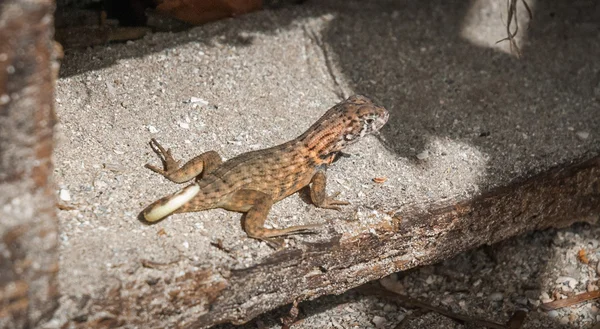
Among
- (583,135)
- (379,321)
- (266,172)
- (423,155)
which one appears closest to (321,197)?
(266,172)

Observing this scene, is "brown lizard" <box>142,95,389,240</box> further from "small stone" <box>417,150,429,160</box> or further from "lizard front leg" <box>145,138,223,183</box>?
"small stone" <box>417,150,429,160</box>

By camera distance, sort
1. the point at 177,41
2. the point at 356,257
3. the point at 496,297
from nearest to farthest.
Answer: the point at 356,257, the point at 496,297, the point at 177,41

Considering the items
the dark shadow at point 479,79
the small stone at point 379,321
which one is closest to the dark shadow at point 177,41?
the dark shadow at point 479,79

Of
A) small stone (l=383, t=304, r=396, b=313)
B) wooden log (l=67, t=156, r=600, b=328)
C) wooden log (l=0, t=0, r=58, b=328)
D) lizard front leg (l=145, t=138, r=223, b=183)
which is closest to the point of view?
wooden log (l=0, t=0, r=58, b=328)

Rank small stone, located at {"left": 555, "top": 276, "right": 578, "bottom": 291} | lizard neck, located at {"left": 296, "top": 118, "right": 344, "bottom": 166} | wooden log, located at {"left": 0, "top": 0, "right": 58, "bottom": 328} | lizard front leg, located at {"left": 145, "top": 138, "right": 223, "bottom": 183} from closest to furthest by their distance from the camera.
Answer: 1. wooden log, located at {"left": 0, "top": 0, "right": 58, "bottom": 328}
2. lizard front leg, located at {"left": 145, "top": 138, "right": 223, "bottom": 183}
3. lizard neck, located at {"left": 296, "top": 118, "right": 344, "bottom": 166}
4. small stone, located at {"left": 555, "top": 276, "right": 578, "bottom": 291}

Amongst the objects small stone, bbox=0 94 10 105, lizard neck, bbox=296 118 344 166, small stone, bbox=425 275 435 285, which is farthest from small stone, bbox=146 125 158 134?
small stone, bbox=425 275 435 285

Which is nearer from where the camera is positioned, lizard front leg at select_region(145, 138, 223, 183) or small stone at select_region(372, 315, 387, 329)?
lizard front leg at select_region(145, 138, 223, 183)

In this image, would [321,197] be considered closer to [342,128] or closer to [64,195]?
[342,128]
